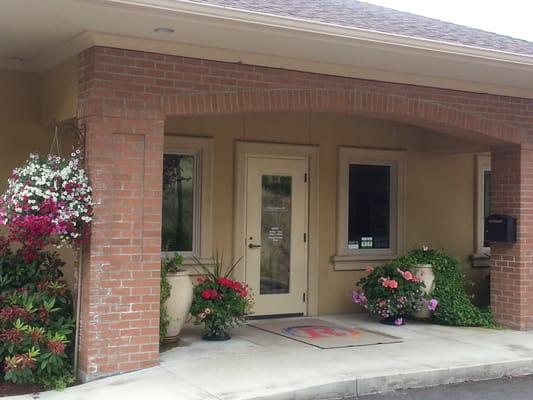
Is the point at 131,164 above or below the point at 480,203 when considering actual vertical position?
above

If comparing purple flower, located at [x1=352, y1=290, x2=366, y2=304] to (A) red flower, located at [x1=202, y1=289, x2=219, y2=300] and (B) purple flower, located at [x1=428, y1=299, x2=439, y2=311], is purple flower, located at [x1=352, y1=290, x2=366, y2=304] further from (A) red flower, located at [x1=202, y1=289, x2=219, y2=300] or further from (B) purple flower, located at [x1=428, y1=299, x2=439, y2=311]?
(A) red flower, located at [x1=202, y1=289, x2=219, y2=300]

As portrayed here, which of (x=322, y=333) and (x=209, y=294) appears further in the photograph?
(x=322, y=333)

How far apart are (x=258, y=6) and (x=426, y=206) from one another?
5562mm

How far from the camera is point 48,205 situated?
6227mm

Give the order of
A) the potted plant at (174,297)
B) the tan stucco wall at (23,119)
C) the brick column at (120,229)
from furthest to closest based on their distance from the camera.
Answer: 1. the tan stucco wall at (23,119)
2. the potted plant at (174,297)
3. the brick column at (120,229)

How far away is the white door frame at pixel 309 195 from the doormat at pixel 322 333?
61 cm

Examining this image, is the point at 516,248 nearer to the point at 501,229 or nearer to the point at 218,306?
the point at 501,229

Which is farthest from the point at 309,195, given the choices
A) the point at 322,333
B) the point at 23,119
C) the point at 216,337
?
the point at 23,119

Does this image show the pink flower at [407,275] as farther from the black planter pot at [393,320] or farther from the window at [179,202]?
the window at [179,202]

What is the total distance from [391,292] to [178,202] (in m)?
3.23

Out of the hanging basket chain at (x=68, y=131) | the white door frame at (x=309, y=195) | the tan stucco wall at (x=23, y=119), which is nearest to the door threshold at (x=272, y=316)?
the white door frame at (x=309, y=195)

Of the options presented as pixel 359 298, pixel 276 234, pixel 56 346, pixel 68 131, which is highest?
pixel 68 131

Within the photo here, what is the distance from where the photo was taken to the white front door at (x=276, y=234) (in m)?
9.80

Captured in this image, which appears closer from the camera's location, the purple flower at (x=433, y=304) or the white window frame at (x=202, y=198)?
the white window frame at (x=202, y=198)
